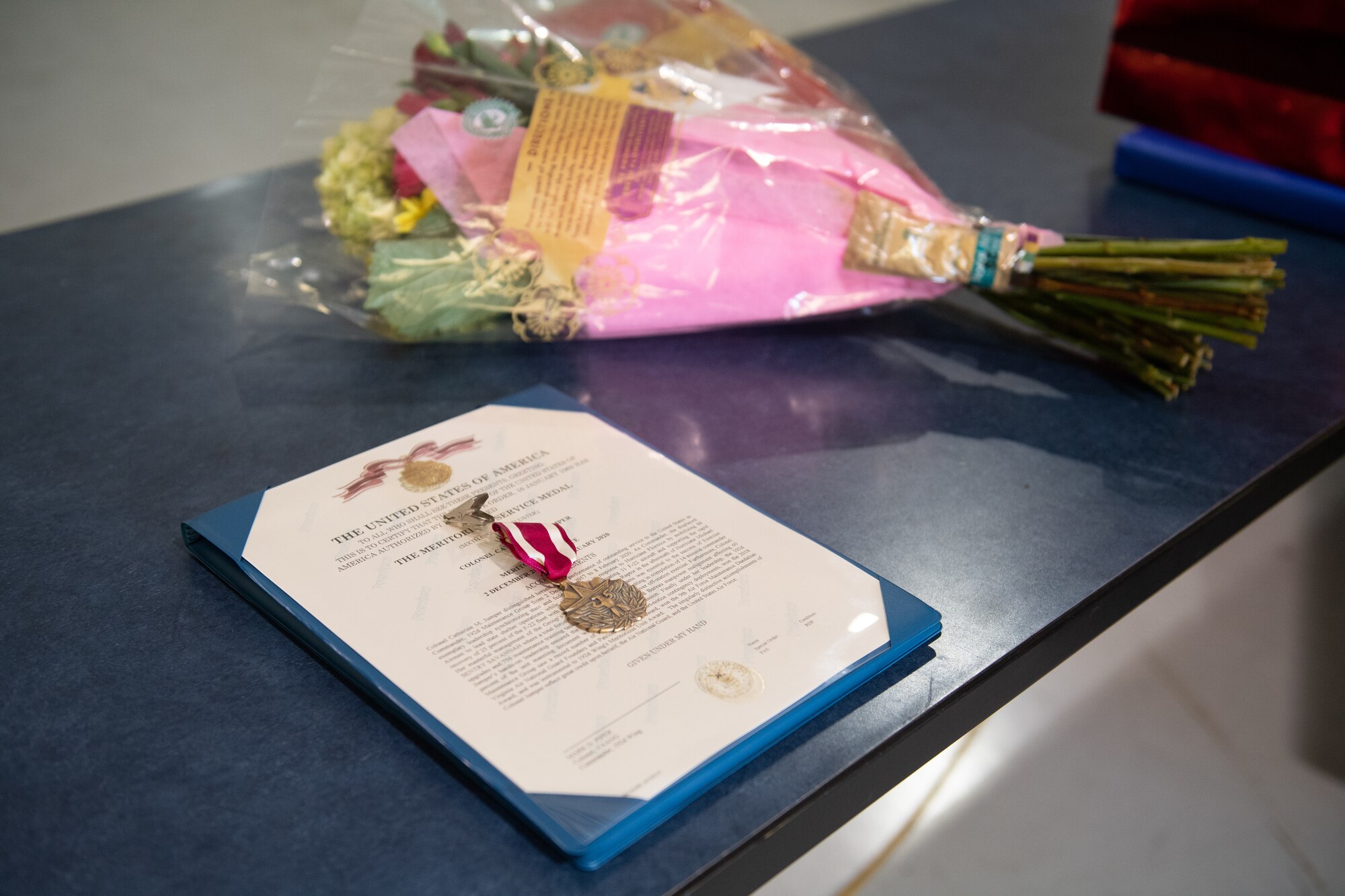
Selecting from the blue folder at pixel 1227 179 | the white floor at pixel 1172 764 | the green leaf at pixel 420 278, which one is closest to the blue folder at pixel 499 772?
the green leaf at pixel 420 278

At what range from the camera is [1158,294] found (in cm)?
82

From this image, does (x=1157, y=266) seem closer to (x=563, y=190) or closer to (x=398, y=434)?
(x=563, y=190)

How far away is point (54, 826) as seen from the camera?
0.49m

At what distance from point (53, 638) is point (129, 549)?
8 cm

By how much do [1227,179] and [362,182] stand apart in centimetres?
83

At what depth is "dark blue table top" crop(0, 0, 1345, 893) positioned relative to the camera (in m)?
0.49

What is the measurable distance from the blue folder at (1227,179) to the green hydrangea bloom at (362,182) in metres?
0.75

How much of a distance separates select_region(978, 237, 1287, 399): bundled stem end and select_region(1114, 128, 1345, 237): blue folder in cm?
29

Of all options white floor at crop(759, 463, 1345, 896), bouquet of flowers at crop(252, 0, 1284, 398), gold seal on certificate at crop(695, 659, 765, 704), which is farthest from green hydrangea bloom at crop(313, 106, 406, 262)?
white floor at crop(759, 463, 1345, 896)

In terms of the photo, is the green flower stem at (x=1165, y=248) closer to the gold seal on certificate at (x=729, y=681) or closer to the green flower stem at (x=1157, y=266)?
Answer: the green flower stem at (x=1157, y=266)

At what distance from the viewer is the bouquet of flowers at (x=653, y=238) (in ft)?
2.66

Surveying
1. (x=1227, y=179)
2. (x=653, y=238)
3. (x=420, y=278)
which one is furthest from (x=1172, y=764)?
(x=420, y=278)

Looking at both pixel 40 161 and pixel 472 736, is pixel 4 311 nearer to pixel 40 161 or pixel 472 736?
pixel 472 736
